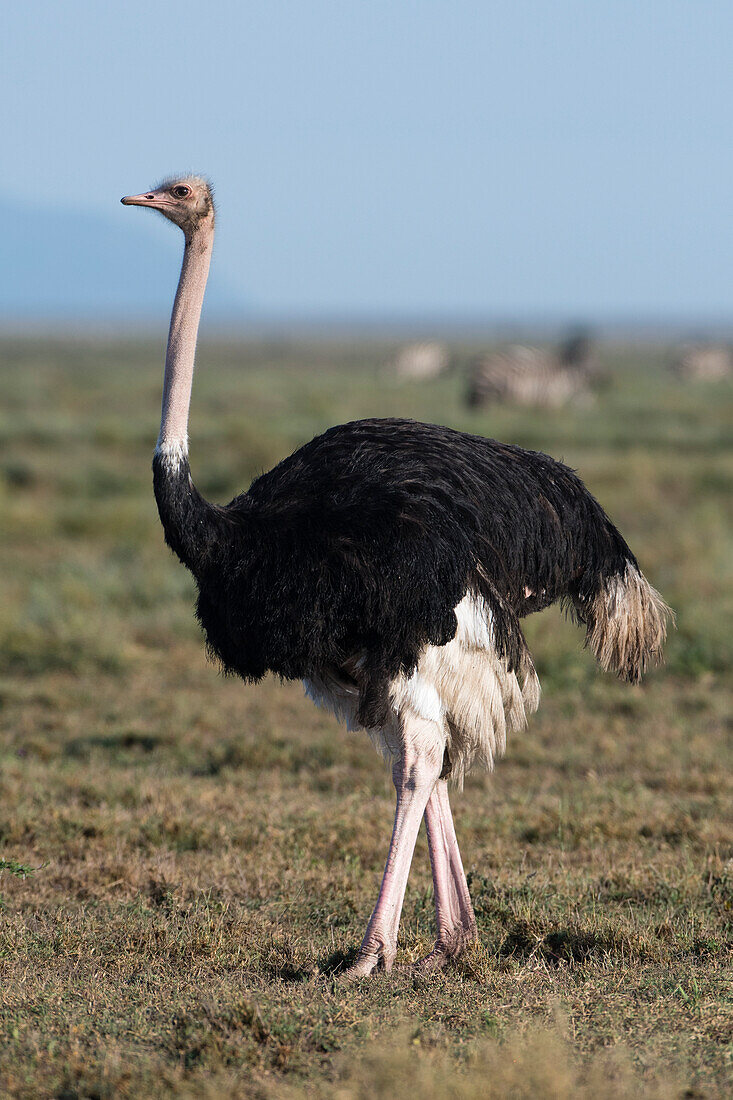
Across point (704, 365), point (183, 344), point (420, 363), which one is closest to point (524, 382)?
point (420, 363)

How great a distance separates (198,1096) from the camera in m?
3.06

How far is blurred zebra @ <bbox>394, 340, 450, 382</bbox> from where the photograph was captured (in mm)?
40812

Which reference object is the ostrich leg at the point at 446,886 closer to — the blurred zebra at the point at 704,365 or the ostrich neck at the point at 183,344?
the ostrich neck at the point at 183,344

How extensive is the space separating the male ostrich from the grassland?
1.65 feet

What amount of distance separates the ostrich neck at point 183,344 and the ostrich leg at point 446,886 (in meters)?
1.43

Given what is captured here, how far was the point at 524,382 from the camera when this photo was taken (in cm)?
2641

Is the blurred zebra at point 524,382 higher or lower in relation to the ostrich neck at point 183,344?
higher

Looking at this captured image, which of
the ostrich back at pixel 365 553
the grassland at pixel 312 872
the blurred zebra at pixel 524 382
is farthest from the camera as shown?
the blurred zebra at pixel 524 382

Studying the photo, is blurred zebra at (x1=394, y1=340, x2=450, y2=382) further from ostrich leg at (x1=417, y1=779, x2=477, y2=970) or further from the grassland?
ostrich leg at (x1=417, y1=779, x2=477, y2=970)

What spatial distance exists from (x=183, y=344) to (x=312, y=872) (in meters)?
2.04

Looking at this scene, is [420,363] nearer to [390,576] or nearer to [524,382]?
[524,382]

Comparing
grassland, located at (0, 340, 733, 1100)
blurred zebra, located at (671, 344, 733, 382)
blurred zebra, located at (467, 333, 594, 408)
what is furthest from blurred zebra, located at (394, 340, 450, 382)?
grassland, located at (0, 340, 733, 1100)

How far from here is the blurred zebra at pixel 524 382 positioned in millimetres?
25969

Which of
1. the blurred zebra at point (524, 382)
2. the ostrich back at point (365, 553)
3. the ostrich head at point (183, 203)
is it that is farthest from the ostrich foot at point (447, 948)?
the blurred zebra at point (524, 382)
